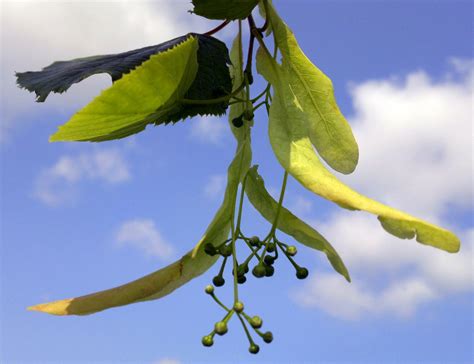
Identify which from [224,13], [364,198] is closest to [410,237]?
[364,198]

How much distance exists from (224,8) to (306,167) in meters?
0.24

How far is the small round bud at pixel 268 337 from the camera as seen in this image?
2.58ft

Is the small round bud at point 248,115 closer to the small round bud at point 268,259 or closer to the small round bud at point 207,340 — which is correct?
the small round bud at point 268,259

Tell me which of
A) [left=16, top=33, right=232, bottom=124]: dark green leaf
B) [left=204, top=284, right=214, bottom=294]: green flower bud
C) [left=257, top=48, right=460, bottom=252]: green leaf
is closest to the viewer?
[left=257, top=48, right=460, bottom=252]: green leaf

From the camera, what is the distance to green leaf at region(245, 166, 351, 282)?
827 millimetres

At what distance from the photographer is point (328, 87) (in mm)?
958

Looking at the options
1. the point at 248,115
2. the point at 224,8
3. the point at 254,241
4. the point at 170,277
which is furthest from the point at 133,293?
the point at 224,8

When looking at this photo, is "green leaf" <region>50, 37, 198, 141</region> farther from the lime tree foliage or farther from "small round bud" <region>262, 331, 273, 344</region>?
"small round bud" <region>262, 331, 273, 344</region>

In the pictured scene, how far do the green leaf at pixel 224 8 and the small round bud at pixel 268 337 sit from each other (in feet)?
1.32

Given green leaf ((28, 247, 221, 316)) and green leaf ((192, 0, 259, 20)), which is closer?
green leaf ((28, 247, 221, 316))

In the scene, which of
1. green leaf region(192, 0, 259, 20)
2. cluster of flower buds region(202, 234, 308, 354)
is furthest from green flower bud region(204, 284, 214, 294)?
green leaf region(192, 0, 259, 20)

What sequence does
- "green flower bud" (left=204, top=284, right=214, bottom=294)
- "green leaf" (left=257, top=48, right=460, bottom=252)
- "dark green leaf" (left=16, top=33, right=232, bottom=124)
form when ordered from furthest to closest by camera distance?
1. "dark green leaf" (left=16, top=33, right=232, bottom=124)
2. "green flower bud" (left=204, top=284, right=214, bottom=294)
3. "green leaf" (left=257, top=48, right=460, bottom=252)

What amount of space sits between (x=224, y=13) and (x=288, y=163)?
9.1 inches

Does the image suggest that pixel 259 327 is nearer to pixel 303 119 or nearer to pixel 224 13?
pixel 303 119
